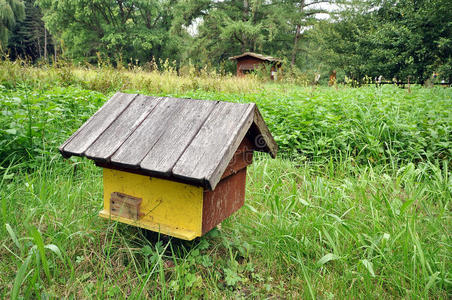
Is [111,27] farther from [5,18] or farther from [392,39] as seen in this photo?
[392,39]

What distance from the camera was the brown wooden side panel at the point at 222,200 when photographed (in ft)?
4.86

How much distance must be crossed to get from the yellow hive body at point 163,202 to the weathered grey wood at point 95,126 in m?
0.21

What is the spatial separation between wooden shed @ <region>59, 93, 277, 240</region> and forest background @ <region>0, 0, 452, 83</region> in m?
15.1

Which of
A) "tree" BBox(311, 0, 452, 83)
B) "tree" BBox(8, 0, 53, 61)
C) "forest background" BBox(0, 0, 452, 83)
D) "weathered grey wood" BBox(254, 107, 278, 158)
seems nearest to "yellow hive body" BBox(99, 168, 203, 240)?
"weathered grey wood" BBox(254, 107, 278, 158)

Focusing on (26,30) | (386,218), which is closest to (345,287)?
(386,218)

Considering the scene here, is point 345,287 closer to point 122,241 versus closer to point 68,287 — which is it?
point 122,241

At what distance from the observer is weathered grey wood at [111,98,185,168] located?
1.41 metres

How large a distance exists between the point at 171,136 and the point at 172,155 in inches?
5.9

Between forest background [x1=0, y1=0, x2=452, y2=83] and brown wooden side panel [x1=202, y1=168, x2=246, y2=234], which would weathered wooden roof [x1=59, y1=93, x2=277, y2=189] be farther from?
forest background [x1=0, y1=0, x2=452, y2=83]

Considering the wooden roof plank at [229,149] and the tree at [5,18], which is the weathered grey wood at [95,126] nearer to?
the wooden roof plank at [229,149]

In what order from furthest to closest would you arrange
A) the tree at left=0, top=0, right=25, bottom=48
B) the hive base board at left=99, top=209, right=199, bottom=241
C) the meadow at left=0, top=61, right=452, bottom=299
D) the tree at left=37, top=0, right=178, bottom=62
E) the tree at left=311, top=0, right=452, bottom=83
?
1. the tree at left=37, top=0, right=178, bottom=62
2. the tree at left=0, top=0, right=25, bottom=48
3. the tree at left=311, top=0, right=452, bottom=83
4. the meadow at left=0, top=61, right=452, bottom=299
5. the hive base board at left=99, top=209, right=199, bottom=241

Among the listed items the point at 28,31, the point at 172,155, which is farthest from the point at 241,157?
the point at 28,31

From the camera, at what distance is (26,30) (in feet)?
125

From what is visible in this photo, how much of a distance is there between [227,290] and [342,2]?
88.9 ft
